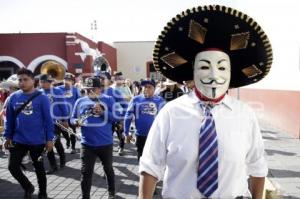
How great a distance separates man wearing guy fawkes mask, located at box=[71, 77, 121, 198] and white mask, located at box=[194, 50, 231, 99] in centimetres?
303

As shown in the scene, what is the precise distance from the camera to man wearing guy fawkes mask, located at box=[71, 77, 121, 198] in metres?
5.14

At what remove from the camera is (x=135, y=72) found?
1609 inches

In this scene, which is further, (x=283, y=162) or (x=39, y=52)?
(x=39, y=52)

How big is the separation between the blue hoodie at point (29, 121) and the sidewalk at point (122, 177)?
1102 millimetres

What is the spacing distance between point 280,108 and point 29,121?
9.67 m

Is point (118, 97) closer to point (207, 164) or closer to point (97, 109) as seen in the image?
point (97, 109)

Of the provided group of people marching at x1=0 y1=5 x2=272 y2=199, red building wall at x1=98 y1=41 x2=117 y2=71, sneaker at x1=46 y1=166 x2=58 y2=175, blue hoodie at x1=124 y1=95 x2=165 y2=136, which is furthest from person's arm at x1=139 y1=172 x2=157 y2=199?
red building wall at x1=98 y1=41 x2=117 y2=71

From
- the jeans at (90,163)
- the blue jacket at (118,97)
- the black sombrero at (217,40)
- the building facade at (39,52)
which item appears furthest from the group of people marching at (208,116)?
the building facade at (39,52)

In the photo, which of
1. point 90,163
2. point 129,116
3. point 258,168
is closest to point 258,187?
point 258,168

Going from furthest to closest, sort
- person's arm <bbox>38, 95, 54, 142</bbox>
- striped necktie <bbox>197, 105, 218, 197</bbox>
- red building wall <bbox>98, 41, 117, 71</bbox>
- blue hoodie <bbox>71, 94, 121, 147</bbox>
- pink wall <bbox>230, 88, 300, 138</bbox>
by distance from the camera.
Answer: red building wall <bbox>98, 41, 117, 71</bbox> < pink wall <bbox>230, 88, 300, 138</bbox> < person's arm <bbox>38, 95, 54, 142</bbox> < blue hoodie <bbox>71, 94, 121, 147</bbox> < striped necktie <bbox>197, 105, 218, 197</bbox>

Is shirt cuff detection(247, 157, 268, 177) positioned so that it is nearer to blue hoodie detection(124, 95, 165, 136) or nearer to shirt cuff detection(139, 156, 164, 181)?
shirt cuff detection(139, 156, 164, 181)

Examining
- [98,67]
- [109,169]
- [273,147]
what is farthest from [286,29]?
[109,169]

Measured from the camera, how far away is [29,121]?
216 inches

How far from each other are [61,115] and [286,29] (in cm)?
784
